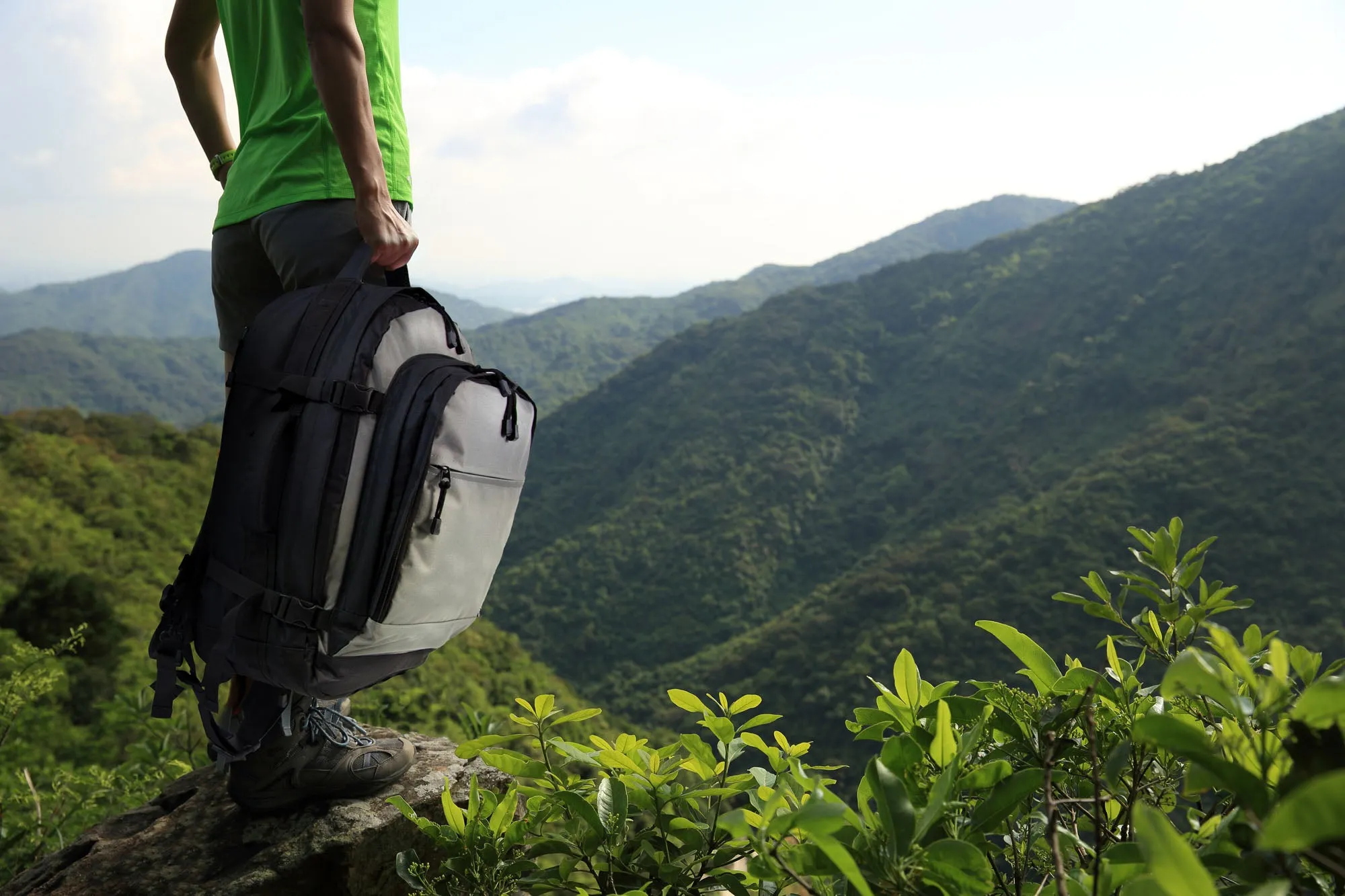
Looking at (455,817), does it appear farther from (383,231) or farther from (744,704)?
(383,231)

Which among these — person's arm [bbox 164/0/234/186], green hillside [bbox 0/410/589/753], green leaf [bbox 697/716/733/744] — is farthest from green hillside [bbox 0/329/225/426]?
green leaf [bbox 697/716/733/744]

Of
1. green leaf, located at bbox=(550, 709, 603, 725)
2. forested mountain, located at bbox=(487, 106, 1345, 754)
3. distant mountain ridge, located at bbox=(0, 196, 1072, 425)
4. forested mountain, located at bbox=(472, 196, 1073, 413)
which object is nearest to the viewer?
green leaf, located at bbox=(550, 709, 603, 725)

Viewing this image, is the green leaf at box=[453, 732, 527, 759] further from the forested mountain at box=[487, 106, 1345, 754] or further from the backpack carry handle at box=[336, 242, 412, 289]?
the forested mountain at box=[487, 106, 1345, 754]

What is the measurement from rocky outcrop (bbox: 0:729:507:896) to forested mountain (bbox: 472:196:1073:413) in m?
83.9

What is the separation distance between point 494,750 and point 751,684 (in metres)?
37.8

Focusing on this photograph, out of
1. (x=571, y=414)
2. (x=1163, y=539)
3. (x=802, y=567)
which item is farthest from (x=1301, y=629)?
(x=571, y=414)

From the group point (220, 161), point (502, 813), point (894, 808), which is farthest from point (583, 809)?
point (220, 161)

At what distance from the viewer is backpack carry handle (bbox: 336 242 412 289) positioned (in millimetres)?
1360

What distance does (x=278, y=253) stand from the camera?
4.74 feet

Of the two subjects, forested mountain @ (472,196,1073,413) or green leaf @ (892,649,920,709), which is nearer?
green leaf @ (892,649,920,709)

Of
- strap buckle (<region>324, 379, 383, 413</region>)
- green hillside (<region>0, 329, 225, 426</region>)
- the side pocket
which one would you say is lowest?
the side pocket

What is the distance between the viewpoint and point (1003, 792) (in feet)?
1.96

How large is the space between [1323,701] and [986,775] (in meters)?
0.27

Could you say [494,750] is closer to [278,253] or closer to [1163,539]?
[1163,539]
